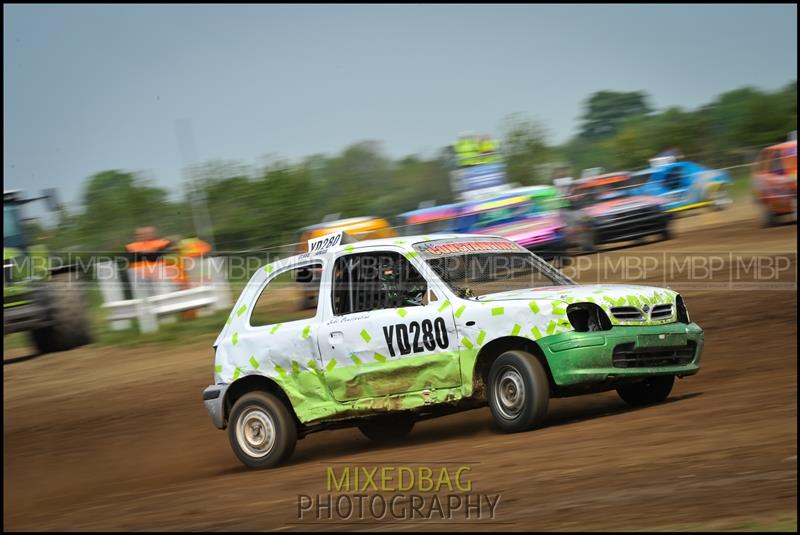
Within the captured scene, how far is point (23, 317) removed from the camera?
1688 cm

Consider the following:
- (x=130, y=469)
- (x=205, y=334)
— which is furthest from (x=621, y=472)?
(x=205, y=334)

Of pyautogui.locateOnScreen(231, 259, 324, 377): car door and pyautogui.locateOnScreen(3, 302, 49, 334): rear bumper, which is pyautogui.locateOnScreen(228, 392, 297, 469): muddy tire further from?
pyautogui.locateOnScreen(3, 302, 49, 334): rear bumper

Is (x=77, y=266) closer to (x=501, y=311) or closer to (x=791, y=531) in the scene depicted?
(x=501, y=311)

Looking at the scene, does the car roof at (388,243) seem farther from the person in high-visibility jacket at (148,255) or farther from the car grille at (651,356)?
the person in high-visibility jacket at (148,255)

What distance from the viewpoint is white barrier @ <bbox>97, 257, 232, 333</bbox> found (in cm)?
1756

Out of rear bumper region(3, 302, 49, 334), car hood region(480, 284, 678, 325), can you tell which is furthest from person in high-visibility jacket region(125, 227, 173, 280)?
car hood region(480, 284, 678, 325)

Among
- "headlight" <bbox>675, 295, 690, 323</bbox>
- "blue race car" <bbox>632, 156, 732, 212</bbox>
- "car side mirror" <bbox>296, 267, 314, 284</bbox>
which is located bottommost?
"headlight" <bbox>675, 295, 690, 323</bbox>

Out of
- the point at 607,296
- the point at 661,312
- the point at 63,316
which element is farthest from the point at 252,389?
the point at 63,316

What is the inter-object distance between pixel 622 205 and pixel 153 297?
9.33m

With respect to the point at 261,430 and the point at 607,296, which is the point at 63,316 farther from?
the point at 607,296

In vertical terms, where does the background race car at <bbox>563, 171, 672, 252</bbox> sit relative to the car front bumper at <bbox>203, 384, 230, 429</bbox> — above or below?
above

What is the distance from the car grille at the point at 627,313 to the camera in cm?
792

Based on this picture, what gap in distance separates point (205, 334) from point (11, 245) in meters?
3.54

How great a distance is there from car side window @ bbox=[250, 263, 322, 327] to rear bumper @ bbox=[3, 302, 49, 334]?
8721mm
